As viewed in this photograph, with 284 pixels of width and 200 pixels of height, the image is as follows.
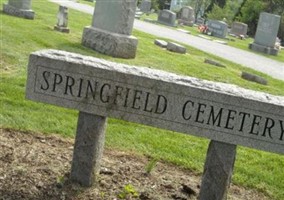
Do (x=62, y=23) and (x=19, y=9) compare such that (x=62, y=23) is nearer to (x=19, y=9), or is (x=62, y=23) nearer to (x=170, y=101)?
(x=19, y=9)

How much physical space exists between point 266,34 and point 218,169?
19917 millimetres

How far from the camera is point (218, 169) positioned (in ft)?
12.0

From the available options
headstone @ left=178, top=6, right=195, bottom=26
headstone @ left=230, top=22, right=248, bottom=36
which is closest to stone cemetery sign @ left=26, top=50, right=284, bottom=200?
headstone @ left=230, top=22, right=248, bottom=36

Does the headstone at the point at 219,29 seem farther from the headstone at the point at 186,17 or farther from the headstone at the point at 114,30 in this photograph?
the headstone at the point at 114,30

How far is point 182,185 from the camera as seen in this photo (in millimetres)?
4133

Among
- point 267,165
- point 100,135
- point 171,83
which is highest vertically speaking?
point 171,83

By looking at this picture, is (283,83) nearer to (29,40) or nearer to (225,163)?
(29,40)

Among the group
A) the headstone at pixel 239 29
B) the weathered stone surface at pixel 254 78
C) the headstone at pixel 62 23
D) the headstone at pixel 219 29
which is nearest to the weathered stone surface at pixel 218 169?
the weathered stone surface at pixel 254 78

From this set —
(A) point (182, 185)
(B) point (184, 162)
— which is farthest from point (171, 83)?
(B) point (184, 162)

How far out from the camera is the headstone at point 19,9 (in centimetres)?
1400

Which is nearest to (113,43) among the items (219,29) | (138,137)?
(138,137)

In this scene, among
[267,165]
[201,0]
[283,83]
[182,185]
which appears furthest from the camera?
[201,0]

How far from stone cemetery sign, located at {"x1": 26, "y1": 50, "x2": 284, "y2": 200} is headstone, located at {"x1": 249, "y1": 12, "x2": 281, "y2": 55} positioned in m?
19.1

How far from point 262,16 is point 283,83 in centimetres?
1058
